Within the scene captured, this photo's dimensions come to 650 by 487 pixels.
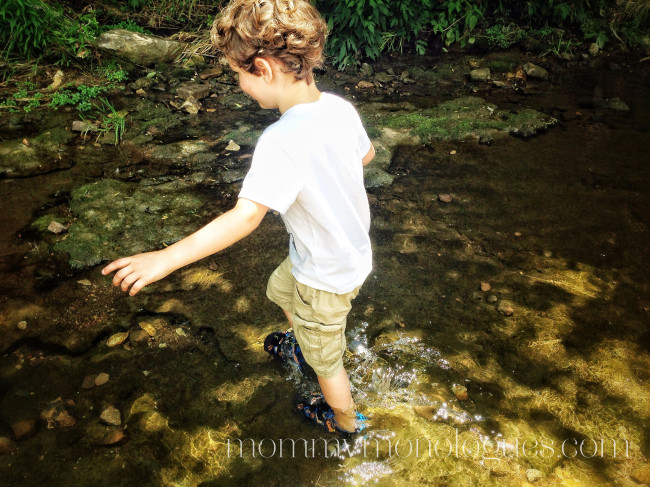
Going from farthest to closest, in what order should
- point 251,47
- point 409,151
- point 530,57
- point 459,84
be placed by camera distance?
point 530,57
point 459,84
point 409,151
point 251,47

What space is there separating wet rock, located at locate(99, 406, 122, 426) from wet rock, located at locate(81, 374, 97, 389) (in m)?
0.17

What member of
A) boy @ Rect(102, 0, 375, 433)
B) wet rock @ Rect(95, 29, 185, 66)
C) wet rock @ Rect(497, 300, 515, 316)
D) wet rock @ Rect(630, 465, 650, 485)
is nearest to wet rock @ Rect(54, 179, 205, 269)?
boy @ Rect(102, 0, 375, 433)

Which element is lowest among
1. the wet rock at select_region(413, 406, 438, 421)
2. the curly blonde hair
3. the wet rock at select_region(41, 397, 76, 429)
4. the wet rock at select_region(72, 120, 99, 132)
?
the wet rock at select_region(41, 397, 76, 429)

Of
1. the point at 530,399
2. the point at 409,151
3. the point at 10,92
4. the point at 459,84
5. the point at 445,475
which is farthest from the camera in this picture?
the point at 459,84

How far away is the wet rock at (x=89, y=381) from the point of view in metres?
2.07

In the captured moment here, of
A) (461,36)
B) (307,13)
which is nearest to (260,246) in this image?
(307,13)

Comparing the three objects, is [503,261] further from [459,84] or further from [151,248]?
[459,84]

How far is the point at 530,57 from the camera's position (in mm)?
5344

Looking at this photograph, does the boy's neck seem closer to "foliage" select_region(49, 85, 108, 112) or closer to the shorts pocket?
the shorts pocket

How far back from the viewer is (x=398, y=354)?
7.42ft

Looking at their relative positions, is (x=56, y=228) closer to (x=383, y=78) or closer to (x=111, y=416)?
(x=111, y=416)

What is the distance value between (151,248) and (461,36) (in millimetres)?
4575

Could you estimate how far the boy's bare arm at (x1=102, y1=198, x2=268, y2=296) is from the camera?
1251mm

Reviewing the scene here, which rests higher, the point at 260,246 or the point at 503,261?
the point at 503,261
